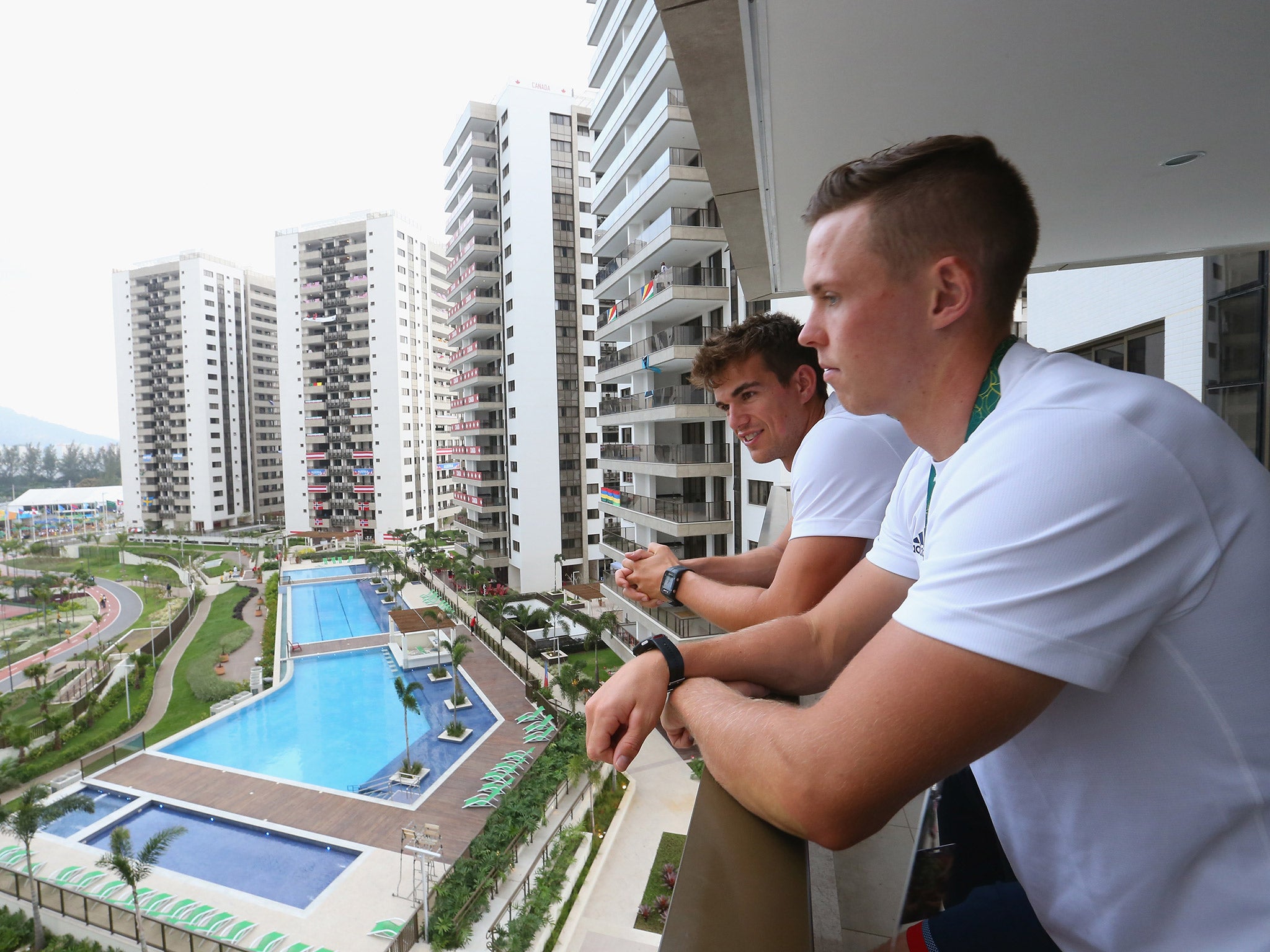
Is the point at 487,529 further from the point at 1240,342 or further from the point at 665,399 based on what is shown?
the point at 1240,342

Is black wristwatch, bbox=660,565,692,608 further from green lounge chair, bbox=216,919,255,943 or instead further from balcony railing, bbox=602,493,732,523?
balcony railing, bbox=602,493,732,523

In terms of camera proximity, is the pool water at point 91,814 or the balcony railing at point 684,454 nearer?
the pool water at point 91,814

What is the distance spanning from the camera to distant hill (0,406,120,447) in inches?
6703

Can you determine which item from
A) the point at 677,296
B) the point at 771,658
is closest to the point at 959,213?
the point at 771,658

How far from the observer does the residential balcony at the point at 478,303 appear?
2928cm

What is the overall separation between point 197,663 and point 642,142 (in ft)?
77.1

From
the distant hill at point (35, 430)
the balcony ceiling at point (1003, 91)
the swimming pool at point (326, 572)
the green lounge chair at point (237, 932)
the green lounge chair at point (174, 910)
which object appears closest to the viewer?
the balcony ceiling at point (1003, 91)

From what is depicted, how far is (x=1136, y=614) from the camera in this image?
2.16ft

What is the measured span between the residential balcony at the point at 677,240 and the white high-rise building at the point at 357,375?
29549mm

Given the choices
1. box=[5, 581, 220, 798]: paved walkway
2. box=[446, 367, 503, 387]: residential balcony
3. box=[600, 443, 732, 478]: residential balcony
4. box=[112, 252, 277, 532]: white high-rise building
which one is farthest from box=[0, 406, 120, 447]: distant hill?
box=[600, 443, 732, 478]: residential balcony

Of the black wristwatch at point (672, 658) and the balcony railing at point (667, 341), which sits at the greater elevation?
the balcony railing at point (667, 341)

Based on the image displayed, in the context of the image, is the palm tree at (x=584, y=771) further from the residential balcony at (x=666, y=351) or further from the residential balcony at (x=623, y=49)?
the residential balcony at (x=623, y=49)

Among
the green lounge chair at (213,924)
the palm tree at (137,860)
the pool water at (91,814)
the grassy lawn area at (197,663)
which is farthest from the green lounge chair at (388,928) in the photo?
the grassy lawn area at (197,663)

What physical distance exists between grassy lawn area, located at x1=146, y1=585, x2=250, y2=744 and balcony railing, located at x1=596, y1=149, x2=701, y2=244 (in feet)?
63.8
